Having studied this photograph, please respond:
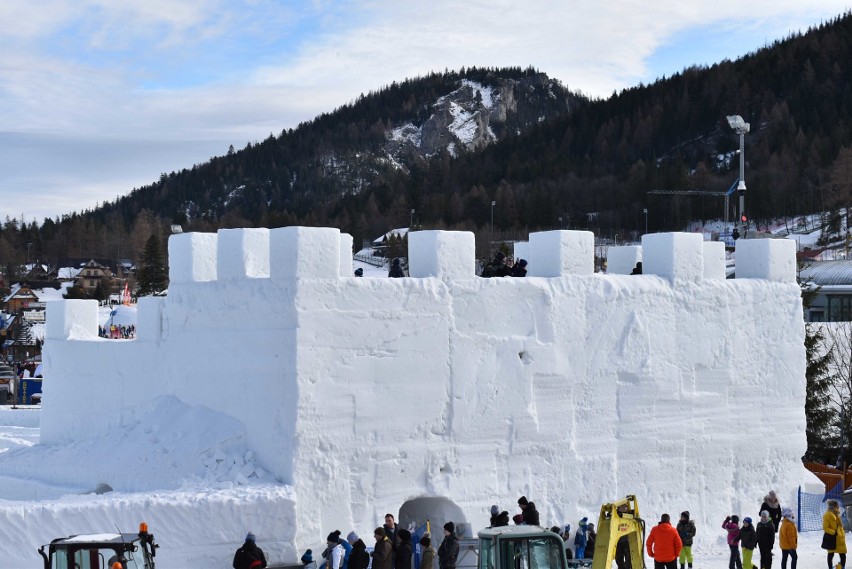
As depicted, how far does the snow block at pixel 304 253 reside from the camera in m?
13.2

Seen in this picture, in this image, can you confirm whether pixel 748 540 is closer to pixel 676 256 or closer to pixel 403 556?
pixel 403 556

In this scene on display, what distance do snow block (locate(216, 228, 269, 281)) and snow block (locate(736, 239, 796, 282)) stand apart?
746 centimetres

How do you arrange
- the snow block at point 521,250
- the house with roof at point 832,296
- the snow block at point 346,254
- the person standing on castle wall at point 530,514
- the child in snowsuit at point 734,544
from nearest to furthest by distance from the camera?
the person standing on castle wall at point 530,514 < the child in snowsuit at point 734,544 < the snow block at point 346,254 < the snow block at point 521,250 < the house with roof at point 832,296

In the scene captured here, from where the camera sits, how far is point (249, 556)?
11.8 meters

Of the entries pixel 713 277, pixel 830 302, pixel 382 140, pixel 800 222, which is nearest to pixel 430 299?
pixel 713 277

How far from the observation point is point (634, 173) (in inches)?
4500

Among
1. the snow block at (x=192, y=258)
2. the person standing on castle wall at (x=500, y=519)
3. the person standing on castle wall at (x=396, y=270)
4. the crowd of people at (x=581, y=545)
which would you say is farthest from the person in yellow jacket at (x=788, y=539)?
the snow block at (x=192, y=258)

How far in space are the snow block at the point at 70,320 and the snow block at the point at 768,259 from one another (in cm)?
1003

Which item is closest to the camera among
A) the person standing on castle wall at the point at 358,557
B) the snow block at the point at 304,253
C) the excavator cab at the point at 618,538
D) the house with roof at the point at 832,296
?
the excavator cab at the point at 618,538

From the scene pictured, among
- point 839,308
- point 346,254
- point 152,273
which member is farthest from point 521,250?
point 152,273

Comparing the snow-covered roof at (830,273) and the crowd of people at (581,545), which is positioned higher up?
the snow-covered roof at (830,273)

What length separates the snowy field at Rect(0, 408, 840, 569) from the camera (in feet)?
39.5

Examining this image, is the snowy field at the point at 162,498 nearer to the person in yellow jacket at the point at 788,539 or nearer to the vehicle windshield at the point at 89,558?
the person in yellow jacket at the point at 788,539

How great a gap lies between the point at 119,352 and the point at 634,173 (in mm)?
102416
